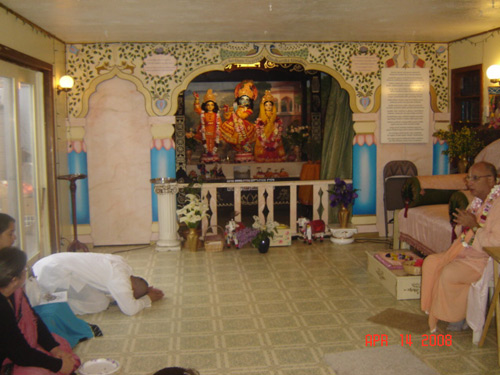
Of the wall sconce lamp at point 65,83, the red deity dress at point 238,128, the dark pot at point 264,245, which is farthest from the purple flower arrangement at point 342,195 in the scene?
the wall sconce lamp at point 65,83

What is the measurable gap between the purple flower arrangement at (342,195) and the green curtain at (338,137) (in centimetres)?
47

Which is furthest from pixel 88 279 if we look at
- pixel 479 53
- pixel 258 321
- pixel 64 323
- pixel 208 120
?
pixel 479 53

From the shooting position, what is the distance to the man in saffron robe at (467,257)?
443cm

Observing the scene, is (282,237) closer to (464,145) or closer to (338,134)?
(338,134)

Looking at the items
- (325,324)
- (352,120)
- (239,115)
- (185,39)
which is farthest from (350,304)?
(239,115)

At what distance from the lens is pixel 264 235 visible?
755cm

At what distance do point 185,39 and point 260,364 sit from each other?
5.28m

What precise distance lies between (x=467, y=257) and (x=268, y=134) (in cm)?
678

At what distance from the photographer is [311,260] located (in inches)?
280

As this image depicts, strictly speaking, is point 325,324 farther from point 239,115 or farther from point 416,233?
point 239,115

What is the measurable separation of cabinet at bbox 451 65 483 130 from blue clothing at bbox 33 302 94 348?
610cm

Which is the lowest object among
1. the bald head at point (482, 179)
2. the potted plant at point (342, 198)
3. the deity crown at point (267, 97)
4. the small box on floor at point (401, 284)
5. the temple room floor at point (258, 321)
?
the temple room floor at point (258, 321)

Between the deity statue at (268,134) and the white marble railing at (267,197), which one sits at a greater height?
the deity statue at (268,134)

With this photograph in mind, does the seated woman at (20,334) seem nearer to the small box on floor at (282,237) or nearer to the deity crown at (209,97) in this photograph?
the small box on floor at (282,237)
